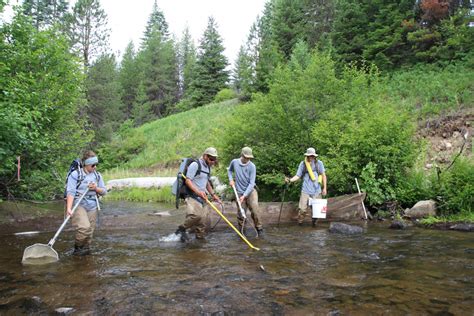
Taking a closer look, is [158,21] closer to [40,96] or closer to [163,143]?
[163,143]

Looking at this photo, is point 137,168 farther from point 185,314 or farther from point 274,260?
point 185,314

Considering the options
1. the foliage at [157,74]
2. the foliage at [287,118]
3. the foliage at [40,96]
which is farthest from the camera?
the foliage at [157,74]

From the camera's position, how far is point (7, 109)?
8.72 m

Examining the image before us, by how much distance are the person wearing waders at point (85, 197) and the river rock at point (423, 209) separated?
9185 millimetres

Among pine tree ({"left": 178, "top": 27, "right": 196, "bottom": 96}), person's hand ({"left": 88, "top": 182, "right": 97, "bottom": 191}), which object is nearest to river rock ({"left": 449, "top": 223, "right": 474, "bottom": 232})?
person's hand ({"left": 88, "top": 182, "right": 97, "bottom": 191})

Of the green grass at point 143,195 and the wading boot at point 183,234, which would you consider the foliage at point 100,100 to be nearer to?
the green grass at point 143,195

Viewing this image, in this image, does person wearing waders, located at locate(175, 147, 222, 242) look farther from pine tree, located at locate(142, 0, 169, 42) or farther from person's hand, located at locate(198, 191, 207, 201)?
pine tree, located at locate(142, 0, 169, 42)

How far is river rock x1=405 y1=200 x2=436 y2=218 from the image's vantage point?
37.4 ft

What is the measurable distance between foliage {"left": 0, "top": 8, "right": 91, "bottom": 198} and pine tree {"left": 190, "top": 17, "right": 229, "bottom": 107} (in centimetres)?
3524

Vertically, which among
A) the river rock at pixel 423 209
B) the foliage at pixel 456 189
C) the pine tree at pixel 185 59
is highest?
the pine tree at pixel 185 59

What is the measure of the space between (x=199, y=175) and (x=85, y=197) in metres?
2.52

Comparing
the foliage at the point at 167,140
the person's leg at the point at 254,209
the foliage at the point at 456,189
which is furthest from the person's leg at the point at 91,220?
the foliage at the point at 167,140

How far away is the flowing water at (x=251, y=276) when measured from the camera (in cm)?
480

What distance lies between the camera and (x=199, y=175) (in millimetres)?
8727
